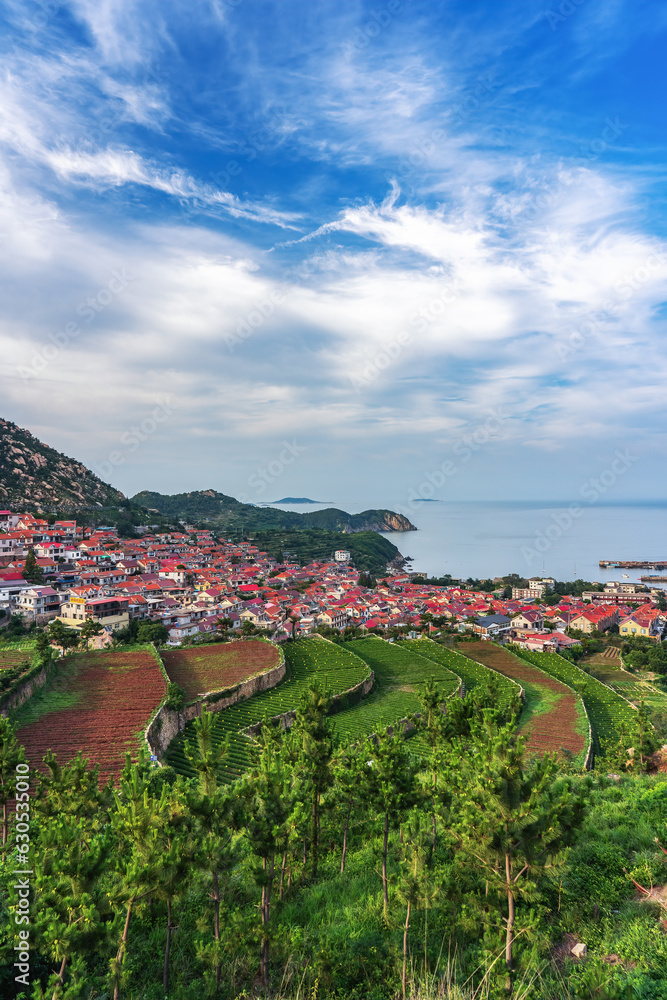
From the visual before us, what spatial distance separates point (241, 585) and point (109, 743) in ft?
144

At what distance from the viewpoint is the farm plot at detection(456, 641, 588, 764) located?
67.5 feet

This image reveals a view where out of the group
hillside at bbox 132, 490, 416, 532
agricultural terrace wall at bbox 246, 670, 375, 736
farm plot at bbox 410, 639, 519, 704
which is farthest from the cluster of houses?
hillside at bbox 132, 490, 416, 532

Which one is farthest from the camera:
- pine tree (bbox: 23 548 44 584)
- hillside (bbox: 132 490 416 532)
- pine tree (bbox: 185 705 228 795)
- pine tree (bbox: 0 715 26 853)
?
hillside (bbox: 132 490 416 532)

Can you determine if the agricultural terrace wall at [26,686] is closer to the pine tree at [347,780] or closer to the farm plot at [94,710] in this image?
the farm plot at [94,710]

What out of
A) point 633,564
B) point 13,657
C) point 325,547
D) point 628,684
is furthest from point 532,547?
point 13,657

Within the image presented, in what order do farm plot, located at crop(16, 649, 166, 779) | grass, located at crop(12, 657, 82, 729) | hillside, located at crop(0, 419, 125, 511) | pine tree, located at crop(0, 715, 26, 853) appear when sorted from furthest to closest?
hillside, located at crop(0, 419, 125, 511), grass, located at crop(12, 657, 82, 729), farm plot, located at crop(16, 649, 166, 779), pine tree, located at crop(0, 715, 26, 853)

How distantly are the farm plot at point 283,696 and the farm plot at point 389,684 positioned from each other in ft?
4.71

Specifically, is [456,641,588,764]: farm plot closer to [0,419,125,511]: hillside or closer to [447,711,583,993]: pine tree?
[447,711,583,993]: pine tree

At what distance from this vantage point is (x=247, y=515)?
5650 inches

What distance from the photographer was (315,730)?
960cm

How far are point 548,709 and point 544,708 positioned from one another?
0.22 metres

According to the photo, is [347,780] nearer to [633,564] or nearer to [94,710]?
[94,710]

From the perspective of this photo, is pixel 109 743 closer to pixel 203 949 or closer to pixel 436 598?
pixel 203 949

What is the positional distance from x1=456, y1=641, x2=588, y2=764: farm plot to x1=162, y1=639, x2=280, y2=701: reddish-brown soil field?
14.0 m
